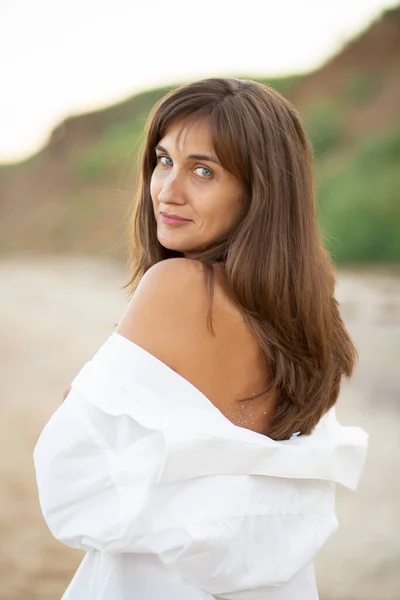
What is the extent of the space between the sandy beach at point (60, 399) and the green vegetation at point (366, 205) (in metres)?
0.88

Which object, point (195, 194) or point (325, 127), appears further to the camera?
point (325, 127)

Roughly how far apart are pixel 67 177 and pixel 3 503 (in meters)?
14.3

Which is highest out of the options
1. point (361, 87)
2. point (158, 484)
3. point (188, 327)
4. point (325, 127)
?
point (188, 327)

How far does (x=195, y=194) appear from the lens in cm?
164

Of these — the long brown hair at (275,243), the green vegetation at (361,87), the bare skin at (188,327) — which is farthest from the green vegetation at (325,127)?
the bare skin at (188,327)

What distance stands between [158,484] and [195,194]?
0.55 m

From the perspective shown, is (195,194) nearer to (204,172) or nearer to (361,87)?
(204,172)

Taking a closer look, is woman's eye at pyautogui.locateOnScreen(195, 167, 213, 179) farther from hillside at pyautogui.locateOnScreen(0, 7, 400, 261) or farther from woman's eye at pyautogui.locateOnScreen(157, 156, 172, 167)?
hillside at pyautogui.locateOnScreen(0, 7, 400, 261)

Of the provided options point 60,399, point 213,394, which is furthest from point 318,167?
point 213,394

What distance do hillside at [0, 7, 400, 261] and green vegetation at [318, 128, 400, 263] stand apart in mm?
14

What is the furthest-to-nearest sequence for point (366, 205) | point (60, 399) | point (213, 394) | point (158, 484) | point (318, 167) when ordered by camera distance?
point (318, 167) < point (366, 205) < point (60, 399) < point (213, 394) < point (158, 484)

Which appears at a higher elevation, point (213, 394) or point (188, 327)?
point (188, 327)

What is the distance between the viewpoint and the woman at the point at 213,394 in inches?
58.2

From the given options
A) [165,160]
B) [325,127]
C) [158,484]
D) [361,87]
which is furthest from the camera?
[361,87]
